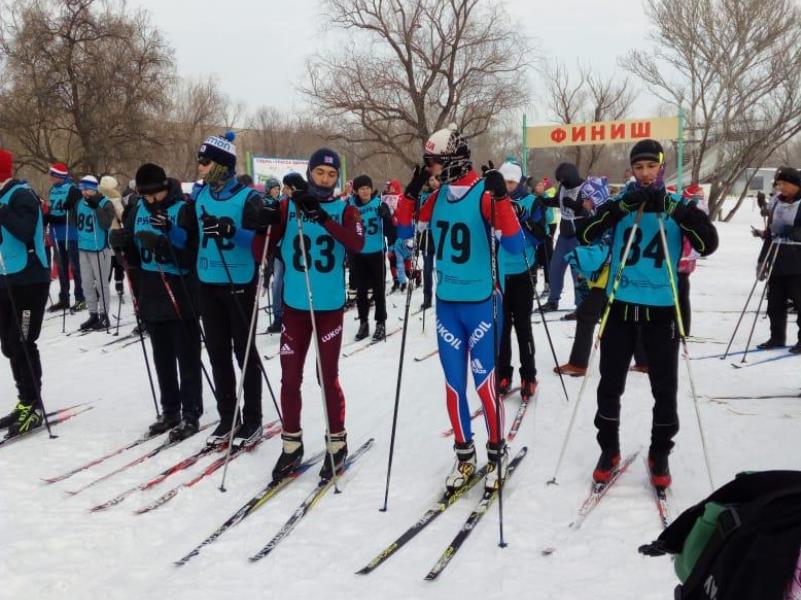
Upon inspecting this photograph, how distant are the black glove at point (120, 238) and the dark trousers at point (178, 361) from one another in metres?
0.62

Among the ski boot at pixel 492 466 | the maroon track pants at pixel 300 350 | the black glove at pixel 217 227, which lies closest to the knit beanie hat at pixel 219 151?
the black glove at pixel 217 227

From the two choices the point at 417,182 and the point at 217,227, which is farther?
the point at 217,227

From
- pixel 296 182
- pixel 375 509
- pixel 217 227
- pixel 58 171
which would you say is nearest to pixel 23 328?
pixel 217 227

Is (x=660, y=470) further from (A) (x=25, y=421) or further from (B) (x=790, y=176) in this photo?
(A) (x=25, y=421)

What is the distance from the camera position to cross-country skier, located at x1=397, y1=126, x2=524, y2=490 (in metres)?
3.65

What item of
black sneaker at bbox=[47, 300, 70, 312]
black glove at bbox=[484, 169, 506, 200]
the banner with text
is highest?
the banner with text

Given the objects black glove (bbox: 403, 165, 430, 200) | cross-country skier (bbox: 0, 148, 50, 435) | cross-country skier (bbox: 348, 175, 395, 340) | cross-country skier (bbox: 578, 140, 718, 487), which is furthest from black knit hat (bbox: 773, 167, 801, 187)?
cross-country skier (bbox: 0, 148, 50, 435)

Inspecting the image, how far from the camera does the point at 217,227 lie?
4.13m

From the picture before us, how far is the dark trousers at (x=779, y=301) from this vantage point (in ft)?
22.5

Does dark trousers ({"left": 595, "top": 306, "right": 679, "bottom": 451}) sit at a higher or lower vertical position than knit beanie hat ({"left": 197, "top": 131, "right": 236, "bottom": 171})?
lower

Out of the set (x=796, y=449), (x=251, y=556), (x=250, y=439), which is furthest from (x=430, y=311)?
(x=251, y=556)

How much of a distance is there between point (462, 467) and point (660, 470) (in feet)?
3.87

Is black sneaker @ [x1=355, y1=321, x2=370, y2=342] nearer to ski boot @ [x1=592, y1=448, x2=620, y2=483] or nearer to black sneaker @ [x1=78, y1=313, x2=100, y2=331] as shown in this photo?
black sneaker @ [x1=78, y1=313, x2=100, y2=331]

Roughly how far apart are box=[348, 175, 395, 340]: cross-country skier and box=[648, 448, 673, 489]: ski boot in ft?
15.6
